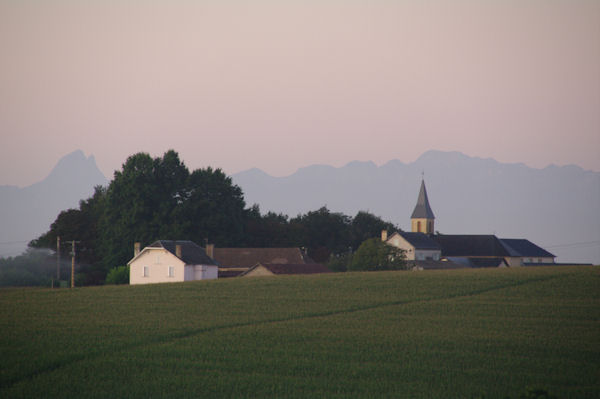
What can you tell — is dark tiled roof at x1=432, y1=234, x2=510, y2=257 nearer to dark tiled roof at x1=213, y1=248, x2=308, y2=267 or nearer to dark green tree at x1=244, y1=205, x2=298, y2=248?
dark green tree at x1=244, y1=205, x2=298, y2=248

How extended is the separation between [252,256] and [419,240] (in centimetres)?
4747

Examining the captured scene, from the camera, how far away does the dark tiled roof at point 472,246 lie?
146 m

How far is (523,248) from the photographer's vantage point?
153 meters

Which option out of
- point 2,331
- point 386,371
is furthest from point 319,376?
point 2,331

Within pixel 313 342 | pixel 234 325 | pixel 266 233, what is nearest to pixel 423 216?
pixel 266 233

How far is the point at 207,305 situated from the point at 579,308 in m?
23.9

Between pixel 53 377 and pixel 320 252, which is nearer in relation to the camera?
pixel 53 377

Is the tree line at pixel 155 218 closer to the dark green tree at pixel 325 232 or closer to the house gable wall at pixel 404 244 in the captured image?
the dark green tree at pixel 325 232

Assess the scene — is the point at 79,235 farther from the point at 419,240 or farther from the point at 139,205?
the point at 419,240

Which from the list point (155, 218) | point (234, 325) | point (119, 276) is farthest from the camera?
point (155, 218)

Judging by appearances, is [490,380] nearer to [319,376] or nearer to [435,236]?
[319,376]

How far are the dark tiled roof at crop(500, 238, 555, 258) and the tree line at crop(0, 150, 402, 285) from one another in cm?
5073

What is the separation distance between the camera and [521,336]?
34719 millimetres

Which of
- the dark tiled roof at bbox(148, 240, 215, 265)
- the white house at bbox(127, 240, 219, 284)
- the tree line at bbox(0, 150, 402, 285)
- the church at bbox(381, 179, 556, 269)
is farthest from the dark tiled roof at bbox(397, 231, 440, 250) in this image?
the white house at bbox(127, 240, 219, 284)
